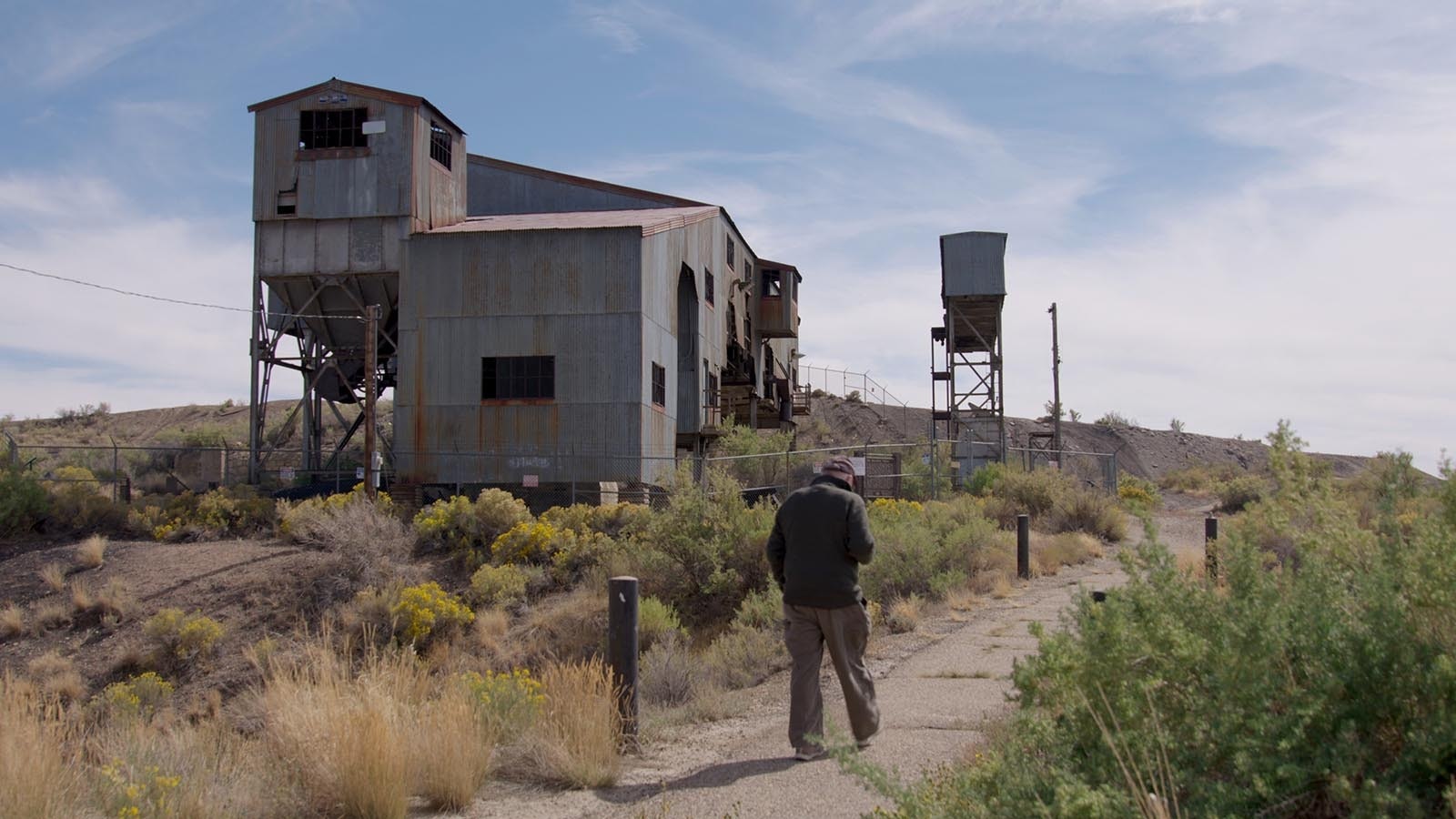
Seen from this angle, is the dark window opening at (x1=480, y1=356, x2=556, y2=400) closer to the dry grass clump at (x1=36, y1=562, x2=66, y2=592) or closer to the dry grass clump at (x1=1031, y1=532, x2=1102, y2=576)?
the dry grass clump at (x1=36, y1=562, x2=66, y2=592)

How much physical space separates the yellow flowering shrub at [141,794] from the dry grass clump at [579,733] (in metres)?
2.24

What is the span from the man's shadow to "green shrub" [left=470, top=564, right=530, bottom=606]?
14.0 metres

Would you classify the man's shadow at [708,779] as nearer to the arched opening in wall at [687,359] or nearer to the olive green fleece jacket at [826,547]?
the olive green fleece jacket at [826,547]

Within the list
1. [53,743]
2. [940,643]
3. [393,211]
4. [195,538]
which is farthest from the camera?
[393,211]

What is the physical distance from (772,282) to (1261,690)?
40160 mm

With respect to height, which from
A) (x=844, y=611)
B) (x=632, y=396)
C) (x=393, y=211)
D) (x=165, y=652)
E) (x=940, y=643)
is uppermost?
(x=393, y=211)

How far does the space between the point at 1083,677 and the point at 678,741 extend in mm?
4435

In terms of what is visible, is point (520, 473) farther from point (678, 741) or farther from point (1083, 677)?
point (1083, 677)

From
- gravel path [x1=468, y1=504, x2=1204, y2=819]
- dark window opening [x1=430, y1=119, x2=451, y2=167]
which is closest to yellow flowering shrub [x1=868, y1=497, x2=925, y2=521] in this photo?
gravel path [x1=468, y1=504, x2=1204, y2=819]

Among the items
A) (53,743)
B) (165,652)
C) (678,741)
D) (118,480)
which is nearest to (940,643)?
(678,741)

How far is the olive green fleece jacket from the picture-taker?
26.1ft

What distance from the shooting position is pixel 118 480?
29500 mm

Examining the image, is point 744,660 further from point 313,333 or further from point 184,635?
point 313,333

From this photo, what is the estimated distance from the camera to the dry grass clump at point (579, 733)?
24.8 feet
